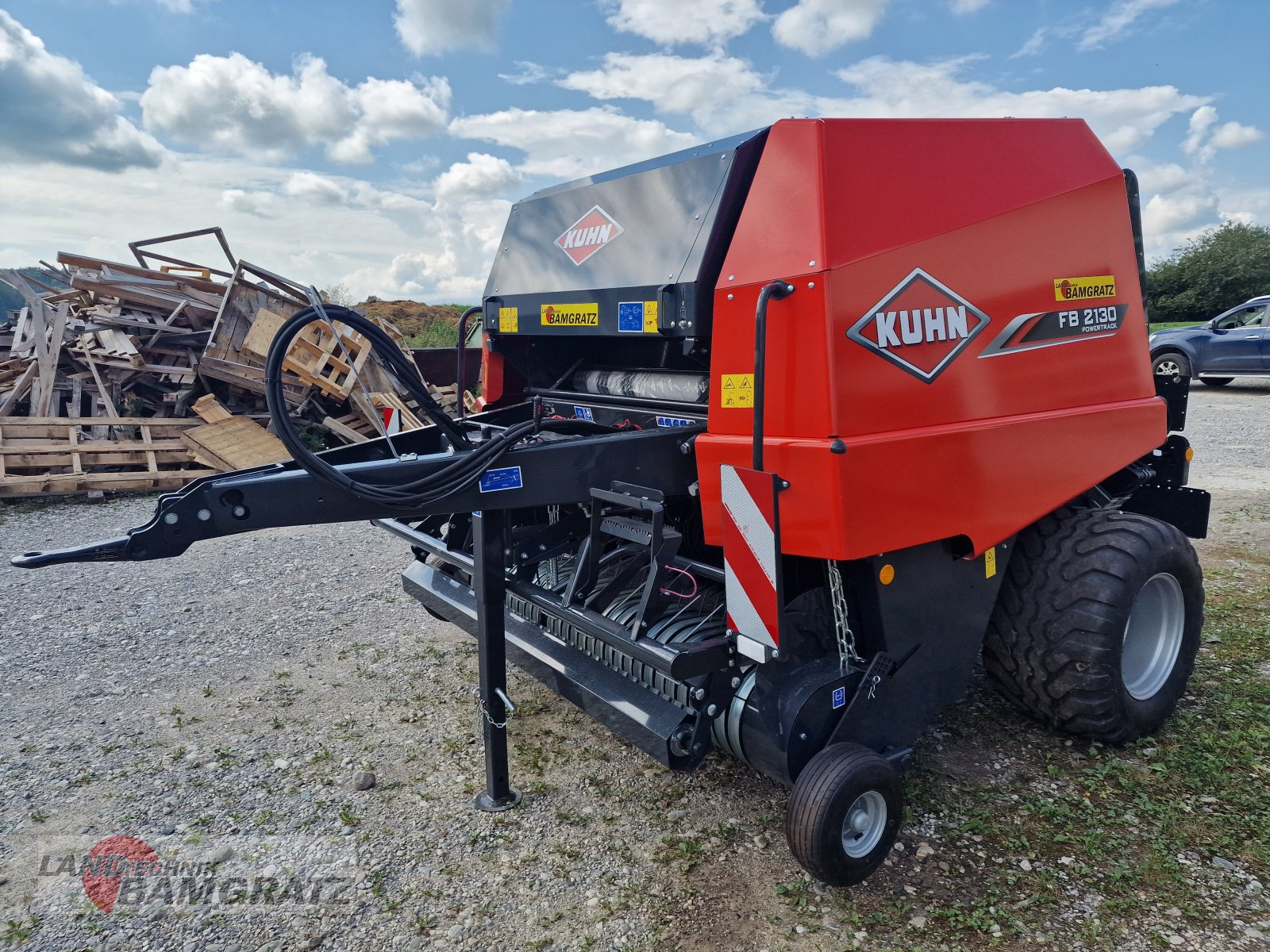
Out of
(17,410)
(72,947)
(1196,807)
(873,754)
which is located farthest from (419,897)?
(17,410)

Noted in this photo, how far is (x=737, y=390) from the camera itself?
2473mm

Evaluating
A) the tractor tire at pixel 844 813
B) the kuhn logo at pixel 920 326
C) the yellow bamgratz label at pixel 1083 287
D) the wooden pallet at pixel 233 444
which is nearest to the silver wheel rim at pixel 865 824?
the tractor tire at pixel 844 813

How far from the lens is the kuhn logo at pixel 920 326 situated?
2.38m

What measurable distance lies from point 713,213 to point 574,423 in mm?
885

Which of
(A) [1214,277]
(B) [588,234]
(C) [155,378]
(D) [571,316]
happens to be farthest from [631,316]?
(A) [1214,277]

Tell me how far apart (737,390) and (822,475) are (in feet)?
1.18

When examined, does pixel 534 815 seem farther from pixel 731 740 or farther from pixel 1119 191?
pixel 1119 191

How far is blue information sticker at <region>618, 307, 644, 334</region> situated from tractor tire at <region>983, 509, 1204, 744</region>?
1578 mm

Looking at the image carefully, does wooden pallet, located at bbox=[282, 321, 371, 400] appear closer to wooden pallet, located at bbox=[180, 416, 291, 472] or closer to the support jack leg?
wooden pallet, located at bbox=[180, 416, 291, 472]

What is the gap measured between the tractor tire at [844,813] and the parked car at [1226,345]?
42.5 ft

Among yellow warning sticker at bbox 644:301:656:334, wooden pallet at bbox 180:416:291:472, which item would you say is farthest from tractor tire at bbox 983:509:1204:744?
wooden pallet at bbox 180:416:291:472

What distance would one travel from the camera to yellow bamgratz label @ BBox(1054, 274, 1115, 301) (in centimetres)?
289

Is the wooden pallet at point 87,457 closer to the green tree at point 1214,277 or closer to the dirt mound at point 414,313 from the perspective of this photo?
the dirt mound at point 414,313

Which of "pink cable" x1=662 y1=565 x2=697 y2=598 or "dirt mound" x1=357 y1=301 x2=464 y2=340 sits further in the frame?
"dirt mound" x1=357 y1=301 x2=464 y2=340
